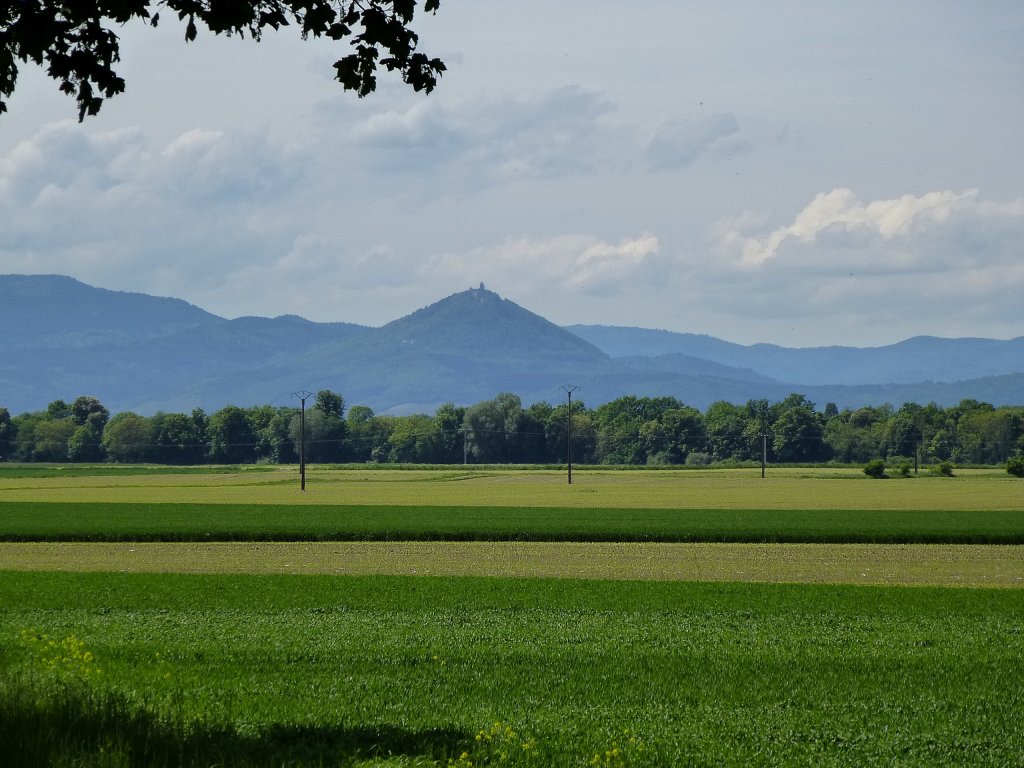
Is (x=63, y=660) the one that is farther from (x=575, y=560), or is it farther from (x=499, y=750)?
(x=575, y=560)

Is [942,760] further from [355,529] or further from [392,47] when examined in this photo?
[355,529]

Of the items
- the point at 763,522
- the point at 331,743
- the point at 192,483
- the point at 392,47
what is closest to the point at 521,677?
the point at 331,743

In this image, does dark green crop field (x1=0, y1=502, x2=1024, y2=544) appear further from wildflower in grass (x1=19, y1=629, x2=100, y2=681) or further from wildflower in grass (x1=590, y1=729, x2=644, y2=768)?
wildflower in grass (x1=590, y1=729, x2=644, y2=768)

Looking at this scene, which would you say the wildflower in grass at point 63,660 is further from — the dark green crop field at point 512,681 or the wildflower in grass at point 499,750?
the wildflower in grass at point 499,750

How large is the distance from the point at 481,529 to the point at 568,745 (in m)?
39.7

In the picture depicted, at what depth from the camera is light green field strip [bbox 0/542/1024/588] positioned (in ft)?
118

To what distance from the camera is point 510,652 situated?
18703mm

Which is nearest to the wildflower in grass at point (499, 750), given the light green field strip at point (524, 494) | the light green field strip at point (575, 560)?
the light green field strip at point (575, 560)

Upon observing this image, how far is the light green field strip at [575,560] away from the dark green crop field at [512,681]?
8.22m

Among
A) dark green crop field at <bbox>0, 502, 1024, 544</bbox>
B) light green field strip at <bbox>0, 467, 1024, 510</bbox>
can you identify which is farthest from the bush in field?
dark green crop field at <bbox>0, 502, 1024, 544</bbox>

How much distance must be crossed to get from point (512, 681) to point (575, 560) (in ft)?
78.9

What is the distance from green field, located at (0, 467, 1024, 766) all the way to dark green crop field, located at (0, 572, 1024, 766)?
0.06m

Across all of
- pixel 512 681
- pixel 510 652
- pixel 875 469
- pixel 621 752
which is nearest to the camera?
pixel 621 752

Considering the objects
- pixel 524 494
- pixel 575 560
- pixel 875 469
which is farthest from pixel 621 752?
pixel 875 469
